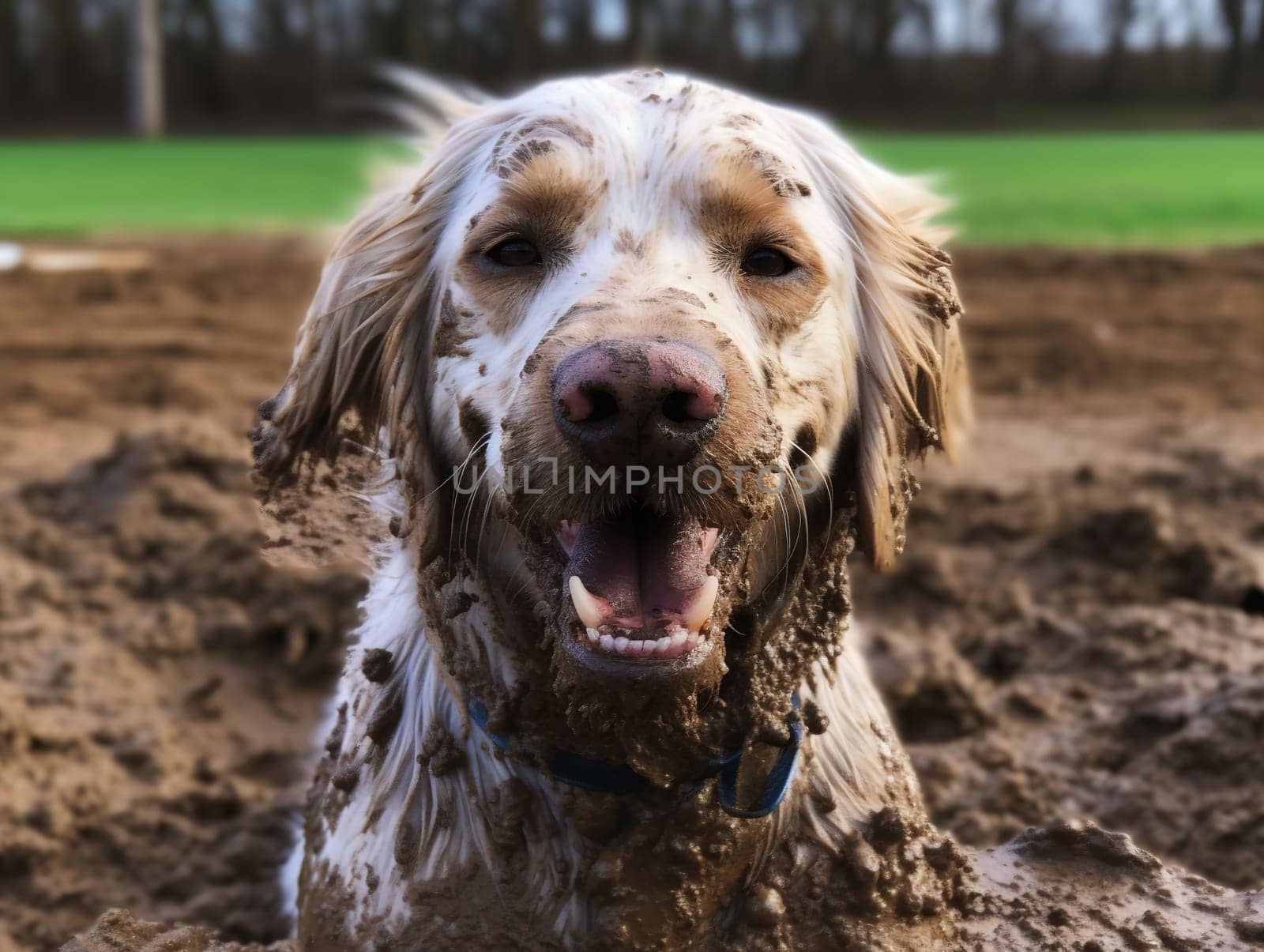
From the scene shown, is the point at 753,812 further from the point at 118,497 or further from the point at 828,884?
the point at 118,497

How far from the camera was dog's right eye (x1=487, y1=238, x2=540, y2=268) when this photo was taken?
8.20ft

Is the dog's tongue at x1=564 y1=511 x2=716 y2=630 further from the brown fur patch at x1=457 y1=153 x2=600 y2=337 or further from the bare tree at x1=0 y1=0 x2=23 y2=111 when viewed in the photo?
the bare tree at x1=0 y1=0 x2=23 y2=111

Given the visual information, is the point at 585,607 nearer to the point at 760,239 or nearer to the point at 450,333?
the point at 450,333

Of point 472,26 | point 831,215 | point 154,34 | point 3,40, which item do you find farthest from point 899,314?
point 3,40

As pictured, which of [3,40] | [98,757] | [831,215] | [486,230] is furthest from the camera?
[3,40]

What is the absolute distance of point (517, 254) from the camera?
2508mm

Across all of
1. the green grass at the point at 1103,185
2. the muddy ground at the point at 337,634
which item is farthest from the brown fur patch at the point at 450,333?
the green grass at the point at 1103,185

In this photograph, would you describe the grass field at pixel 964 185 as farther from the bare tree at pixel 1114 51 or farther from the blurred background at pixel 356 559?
the bare tree at pixel 1114 51

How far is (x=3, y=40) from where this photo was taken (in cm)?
3844

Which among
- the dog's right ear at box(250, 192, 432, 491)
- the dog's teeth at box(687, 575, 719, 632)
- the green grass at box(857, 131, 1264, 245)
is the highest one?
the dog's right ear at box(250, 192, 432, 491)

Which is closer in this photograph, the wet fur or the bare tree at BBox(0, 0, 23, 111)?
the wet fur

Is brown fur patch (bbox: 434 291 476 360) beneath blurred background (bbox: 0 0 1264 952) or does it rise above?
above

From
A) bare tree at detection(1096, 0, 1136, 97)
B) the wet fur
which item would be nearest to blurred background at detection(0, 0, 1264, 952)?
the wet fur

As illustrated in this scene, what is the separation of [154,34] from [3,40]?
751 centimetres
